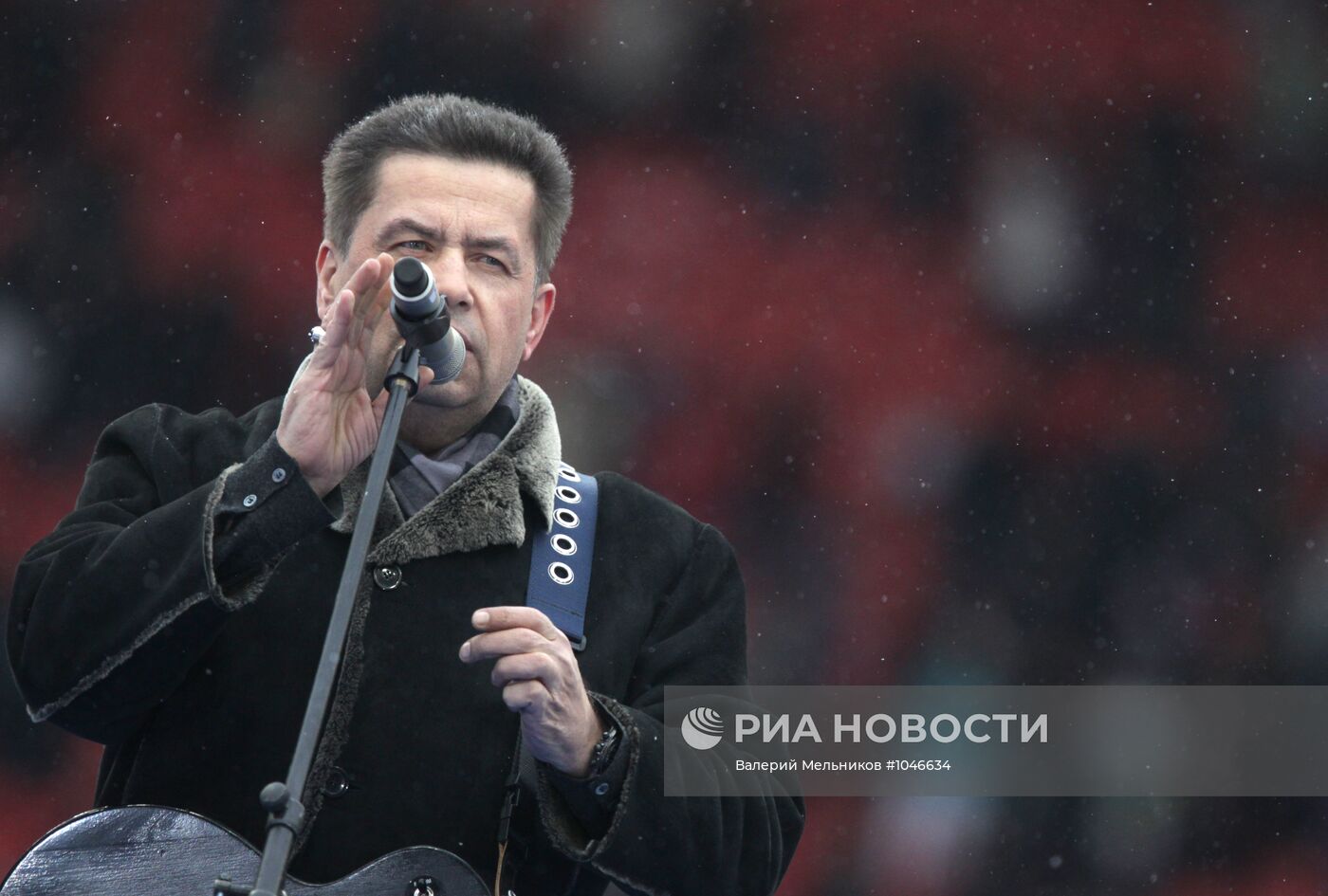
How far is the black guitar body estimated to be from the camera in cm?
206

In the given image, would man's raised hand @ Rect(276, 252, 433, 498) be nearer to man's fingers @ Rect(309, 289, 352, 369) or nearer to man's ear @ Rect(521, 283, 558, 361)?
man's fingers @ Rect(309, 289, 352, 369)

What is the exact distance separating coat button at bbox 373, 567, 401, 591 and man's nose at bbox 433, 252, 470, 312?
43 cm

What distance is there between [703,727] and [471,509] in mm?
501

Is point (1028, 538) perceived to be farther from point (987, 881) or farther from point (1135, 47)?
point (1135, 47)

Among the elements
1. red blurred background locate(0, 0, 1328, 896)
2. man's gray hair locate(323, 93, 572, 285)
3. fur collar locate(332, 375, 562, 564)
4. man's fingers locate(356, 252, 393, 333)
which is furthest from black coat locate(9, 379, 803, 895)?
red blurred background locate(0, 0, 1328, 896)

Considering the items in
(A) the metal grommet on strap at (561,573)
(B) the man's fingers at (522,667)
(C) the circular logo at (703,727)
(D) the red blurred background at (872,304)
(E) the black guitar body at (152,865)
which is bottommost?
(E) the black guitar body at (152,865)

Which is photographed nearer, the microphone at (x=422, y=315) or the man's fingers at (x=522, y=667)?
the microphone at (x=422, y=315)

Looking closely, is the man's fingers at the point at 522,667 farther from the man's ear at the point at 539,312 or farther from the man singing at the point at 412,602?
the man's ear at the point at 539,312

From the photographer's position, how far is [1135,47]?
5062 millimetres

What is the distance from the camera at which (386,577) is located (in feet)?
8.13

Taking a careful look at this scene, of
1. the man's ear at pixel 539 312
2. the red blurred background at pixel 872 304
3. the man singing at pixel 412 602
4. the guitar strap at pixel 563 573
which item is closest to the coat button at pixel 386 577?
the man singing at pixel 412 602

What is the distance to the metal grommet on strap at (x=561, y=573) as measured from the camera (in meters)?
2.61

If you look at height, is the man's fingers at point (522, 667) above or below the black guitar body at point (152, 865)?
above

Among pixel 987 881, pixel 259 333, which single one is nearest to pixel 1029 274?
pixel 987 881
